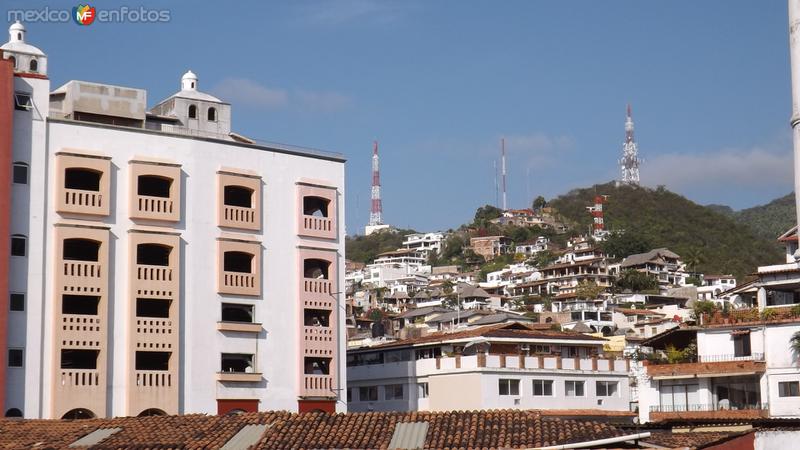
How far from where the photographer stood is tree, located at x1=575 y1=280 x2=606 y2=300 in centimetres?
16750

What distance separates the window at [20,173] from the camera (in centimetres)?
5572

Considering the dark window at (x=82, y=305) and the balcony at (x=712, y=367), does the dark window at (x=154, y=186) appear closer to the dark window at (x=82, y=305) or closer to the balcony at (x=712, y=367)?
the dark window at (x=82, y=305)

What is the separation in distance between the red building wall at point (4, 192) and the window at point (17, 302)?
0.72 m

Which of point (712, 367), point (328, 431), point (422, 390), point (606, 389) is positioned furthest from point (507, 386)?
point (328, 431)

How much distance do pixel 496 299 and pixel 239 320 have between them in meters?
119

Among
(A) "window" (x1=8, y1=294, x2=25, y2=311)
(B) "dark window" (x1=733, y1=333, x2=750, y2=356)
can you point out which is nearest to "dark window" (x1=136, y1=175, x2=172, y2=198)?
(A) "window" (x1=8, y1=294, x2=25, y2=311)

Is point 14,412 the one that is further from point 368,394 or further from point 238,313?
point 368,394

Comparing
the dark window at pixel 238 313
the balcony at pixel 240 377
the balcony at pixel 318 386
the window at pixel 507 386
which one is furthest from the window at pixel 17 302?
the window at pixel 507 386

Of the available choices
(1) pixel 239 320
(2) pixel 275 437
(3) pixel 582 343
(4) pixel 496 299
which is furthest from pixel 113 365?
(4) pixel 496 299

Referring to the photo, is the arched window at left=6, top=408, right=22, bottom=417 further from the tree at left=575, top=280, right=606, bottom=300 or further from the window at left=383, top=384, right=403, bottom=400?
Result: the tree at left=575, top=280, right=606, bottom=300

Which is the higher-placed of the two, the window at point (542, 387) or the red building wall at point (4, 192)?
the red building wall at point (4, 192)

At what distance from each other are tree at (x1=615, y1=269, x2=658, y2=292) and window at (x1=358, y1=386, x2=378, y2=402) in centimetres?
10904

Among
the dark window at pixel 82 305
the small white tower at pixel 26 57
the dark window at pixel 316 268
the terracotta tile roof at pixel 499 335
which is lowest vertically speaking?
the terracotta tile roof at pixel 499 335

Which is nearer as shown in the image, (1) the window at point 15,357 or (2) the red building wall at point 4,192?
(2) the red building wall at point 4,192
